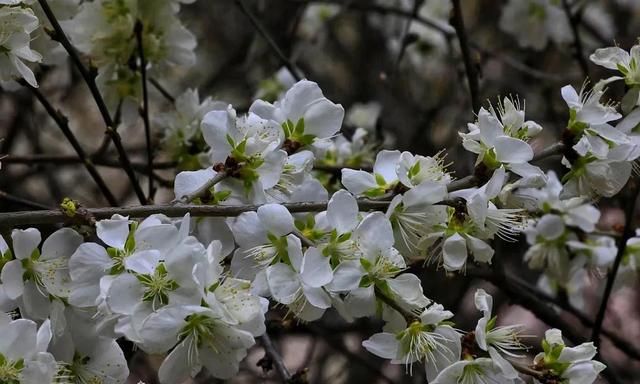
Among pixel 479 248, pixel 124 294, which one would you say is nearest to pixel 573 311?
pixel 479 248

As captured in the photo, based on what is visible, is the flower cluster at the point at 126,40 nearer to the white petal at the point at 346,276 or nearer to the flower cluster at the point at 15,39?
the flower cluster at the point at 15,39

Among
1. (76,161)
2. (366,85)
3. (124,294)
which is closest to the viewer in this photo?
(124,294)

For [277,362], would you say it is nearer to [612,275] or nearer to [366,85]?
[612,275]

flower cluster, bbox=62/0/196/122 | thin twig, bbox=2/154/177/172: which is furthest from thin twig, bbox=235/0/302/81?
thin twig, bbox=2/154/177/172

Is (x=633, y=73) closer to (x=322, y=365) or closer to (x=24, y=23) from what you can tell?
(x=24, y=23)

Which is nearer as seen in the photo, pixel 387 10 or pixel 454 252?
pixel 454 252

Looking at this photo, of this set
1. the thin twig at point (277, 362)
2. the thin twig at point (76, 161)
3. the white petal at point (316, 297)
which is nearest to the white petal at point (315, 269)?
the white petal at point (316, 297)

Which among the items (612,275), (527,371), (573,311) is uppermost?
(527,371)

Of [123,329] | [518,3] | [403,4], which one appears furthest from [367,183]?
[403,4]

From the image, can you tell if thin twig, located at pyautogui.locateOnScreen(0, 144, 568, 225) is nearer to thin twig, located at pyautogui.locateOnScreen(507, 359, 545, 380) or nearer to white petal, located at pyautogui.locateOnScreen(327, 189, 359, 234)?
white petal, located at pyautogui.locateOnScreen(327, 189, 359, 234)
